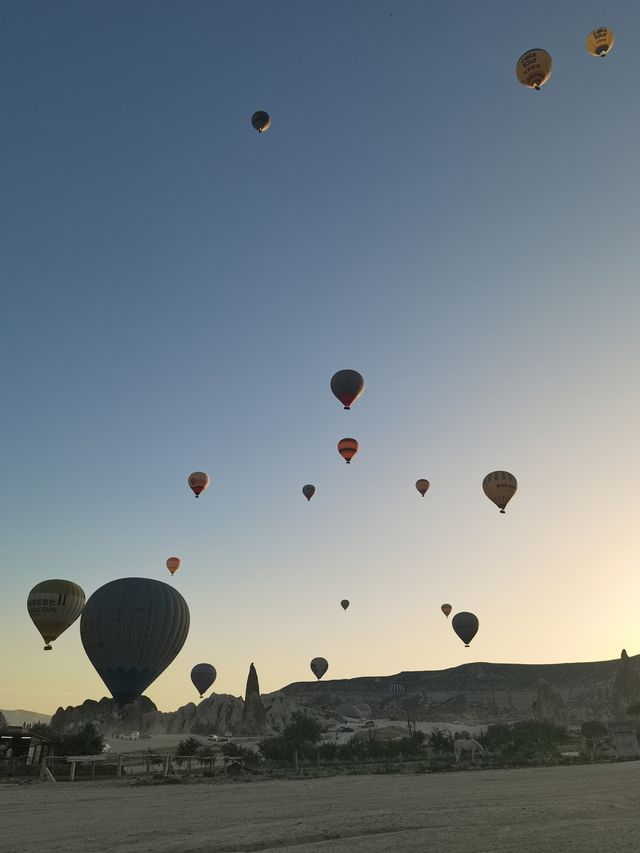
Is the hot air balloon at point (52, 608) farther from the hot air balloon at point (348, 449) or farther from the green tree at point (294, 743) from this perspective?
the hot air balloon at point (348, 449)

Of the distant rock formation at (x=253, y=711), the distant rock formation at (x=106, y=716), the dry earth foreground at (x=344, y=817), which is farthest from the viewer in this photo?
the distant rock formation at (x=106, y=716)

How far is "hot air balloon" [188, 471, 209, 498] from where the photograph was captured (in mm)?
51188

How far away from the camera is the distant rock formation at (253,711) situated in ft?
418

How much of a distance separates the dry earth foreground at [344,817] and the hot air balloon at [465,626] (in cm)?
3545

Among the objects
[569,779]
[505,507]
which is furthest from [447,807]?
[505,507]

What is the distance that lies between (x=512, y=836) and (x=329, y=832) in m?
3.67

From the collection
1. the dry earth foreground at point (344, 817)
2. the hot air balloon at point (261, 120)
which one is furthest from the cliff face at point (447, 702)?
the hot air balloon at point (261, 120)

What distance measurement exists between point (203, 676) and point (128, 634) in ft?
130

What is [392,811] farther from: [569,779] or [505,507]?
[505,507]

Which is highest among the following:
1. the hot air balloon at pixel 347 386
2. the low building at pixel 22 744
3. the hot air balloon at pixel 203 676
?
the hot air balloon at pixel 347 386

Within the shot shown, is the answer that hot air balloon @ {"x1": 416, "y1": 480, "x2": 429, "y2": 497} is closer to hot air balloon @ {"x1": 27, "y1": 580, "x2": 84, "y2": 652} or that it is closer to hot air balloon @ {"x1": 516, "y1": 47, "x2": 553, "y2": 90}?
hot air balloon @ {"x1": 27, "y1": 580, "x2": 84, "y2": 652}

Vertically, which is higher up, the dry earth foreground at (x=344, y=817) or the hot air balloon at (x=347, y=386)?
the hot air balloon at (x=347, y=386)

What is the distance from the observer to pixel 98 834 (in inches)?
600

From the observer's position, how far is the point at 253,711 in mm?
131375
